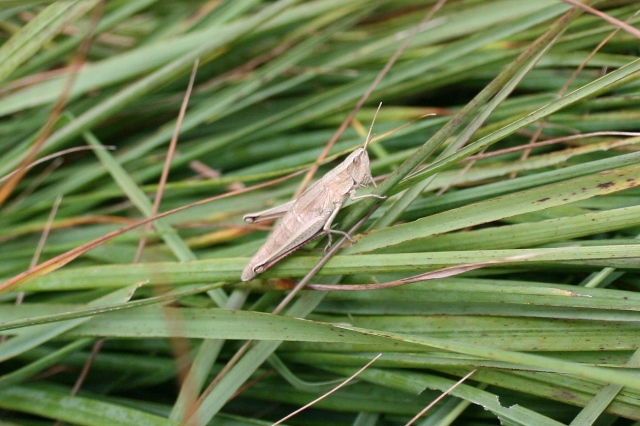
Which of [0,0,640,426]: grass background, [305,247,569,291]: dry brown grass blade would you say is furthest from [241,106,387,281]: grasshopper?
[305,247,569,291]: dry brown grass blade

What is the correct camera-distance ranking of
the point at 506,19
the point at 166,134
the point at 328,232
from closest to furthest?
the point at 328,232, the point at 506,19, the point at 166,134

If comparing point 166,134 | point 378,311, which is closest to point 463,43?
point 378,311

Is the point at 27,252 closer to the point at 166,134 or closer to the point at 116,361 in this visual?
the point at 116,361

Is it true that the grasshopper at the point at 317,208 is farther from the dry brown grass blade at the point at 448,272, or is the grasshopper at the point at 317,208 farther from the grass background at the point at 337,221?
the dry brown grass blade at the point at 448,272

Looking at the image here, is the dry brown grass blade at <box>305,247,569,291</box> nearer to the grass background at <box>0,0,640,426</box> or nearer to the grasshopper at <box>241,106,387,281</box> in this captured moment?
the grass background at <box>0,0,640,426</box>

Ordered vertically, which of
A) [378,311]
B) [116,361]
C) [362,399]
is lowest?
[362,399]
